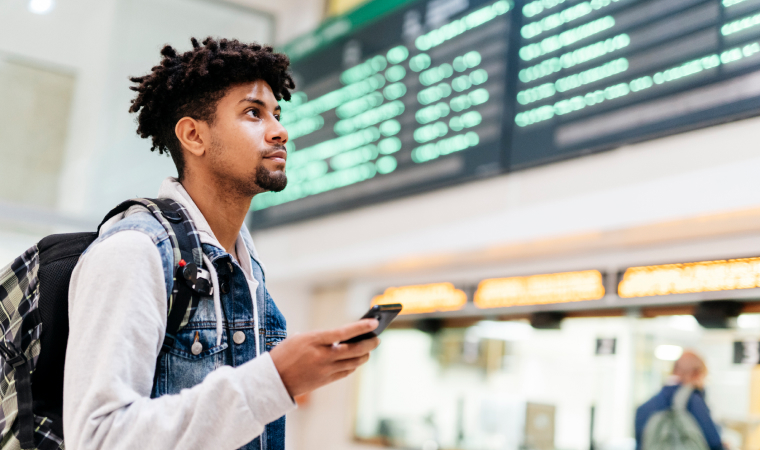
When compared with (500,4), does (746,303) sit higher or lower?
lower

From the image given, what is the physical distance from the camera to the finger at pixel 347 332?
3.02 feet

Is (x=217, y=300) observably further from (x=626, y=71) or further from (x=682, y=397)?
(x=682, y=397)

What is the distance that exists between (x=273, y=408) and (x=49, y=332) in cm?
39

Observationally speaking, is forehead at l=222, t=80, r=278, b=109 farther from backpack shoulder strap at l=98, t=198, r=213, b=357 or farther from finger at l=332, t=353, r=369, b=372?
finger at l=332, t=353, r=369, b=372

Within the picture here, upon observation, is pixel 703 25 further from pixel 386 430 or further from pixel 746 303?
pixel 386 430

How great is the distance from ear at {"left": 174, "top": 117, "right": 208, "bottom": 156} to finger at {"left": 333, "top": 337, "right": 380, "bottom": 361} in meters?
0.59

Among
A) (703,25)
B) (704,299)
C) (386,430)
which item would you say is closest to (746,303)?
(704,299)

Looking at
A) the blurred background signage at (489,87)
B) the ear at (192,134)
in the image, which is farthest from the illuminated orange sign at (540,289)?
the ear at (192,134)

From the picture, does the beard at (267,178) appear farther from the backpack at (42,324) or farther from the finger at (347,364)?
the finger at (347,364)

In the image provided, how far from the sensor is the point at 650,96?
355cm

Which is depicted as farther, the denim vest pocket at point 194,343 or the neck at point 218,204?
the neck at point 218,204

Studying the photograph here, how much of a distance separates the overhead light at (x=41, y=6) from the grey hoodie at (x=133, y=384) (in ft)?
17.3

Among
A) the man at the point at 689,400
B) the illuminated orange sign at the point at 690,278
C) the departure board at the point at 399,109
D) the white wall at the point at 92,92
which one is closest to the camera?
the illuminated orange sign at the point at 690,278

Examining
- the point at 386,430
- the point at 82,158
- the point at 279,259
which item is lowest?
the point at 386,430
